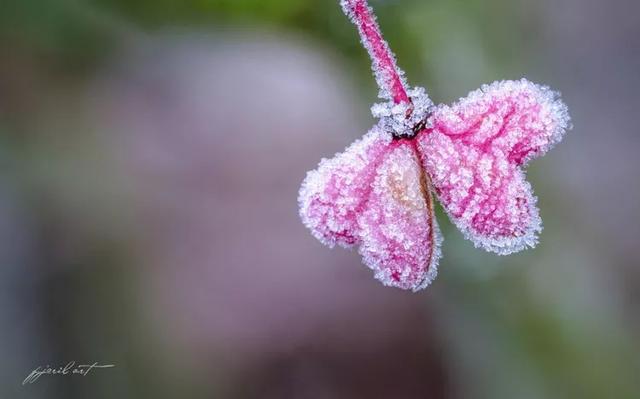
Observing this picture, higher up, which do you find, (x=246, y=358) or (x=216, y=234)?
(x=216, y=234)

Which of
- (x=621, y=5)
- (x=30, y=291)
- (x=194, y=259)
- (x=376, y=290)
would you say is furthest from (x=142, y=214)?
(x=621, y=5)

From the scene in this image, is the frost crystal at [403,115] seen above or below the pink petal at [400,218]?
above

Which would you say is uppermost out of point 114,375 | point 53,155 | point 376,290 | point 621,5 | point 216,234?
point 621,5

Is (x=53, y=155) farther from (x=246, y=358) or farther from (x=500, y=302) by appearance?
(x=500, y=302)
